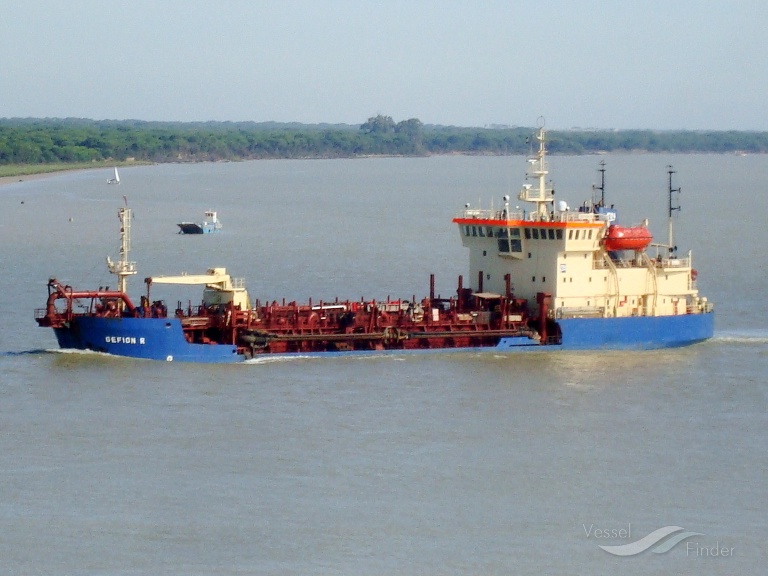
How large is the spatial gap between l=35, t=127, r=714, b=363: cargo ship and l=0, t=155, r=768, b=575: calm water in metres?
0.61

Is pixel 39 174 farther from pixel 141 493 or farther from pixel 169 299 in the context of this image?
pixel 141 493

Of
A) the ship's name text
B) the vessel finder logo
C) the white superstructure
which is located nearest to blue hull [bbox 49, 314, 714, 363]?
the ship's name text

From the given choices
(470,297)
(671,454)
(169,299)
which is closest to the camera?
(671,454)

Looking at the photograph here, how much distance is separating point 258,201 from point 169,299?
5737cm

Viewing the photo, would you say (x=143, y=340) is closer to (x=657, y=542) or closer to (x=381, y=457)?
(x=381, y=457)

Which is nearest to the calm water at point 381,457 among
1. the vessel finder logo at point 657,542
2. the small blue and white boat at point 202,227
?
the vessel finder logo at point 657,542

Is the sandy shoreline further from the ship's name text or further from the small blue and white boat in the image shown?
the ship's name text

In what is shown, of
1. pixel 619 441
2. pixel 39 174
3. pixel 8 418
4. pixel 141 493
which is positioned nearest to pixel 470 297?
pixel 619 441

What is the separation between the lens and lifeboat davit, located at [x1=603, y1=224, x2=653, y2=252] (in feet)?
128

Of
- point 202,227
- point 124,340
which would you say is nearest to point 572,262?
point 124,340

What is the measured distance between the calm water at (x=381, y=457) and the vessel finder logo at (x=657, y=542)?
17 centimetres

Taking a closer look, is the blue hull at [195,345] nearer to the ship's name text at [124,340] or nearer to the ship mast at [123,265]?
the ship's name text at [124,340]

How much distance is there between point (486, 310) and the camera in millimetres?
38812

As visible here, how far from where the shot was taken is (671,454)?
28.1m
